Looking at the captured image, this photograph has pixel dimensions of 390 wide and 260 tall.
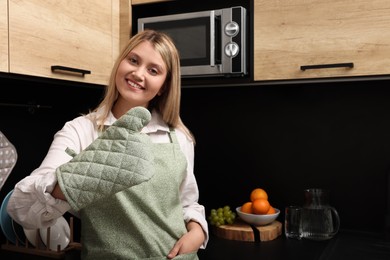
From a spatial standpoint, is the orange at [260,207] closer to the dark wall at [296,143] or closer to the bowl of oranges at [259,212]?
the bowl of oranges at [259,212]

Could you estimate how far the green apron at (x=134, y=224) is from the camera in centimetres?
118

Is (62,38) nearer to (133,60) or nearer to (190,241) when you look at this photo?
(133,60)

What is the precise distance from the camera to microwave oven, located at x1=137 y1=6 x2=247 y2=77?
4.89ft

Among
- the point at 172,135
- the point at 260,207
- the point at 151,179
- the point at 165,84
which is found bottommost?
the point at 260,207

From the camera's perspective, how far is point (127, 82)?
128 centimetres

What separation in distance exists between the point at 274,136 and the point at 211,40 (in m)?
0.51

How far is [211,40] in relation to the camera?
1499 millimetres

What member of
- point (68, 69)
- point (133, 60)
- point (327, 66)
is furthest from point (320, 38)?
point (68, 69)

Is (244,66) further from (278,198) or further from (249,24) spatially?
(278,198)

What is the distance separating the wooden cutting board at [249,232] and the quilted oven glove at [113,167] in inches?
32.8

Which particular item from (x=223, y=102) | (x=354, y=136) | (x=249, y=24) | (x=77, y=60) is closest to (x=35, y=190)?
(x=77, y=60)

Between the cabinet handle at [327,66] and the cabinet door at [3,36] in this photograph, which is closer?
the cabinet door at [3,36]

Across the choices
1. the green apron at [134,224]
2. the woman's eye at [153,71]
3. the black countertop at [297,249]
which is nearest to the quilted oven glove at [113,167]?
the green apron at [134,224]

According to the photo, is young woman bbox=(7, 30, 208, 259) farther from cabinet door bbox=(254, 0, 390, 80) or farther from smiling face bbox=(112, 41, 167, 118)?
cabinet door bbox=(254, 0, 390, 80)
